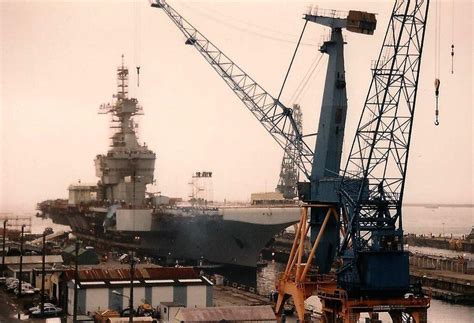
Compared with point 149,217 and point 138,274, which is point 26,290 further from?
point 149,217

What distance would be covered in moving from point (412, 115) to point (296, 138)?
11.5m

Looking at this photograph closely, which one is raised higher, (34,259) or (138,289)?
(34,259)

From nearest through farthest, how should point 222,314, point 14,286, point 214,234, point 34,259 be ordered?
point 222,314
point 14,286
point 34,259
point 214,234

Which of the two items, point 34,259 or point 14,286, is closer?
point 14,286

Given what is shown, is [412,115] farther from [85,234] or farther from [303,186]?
[85,234]

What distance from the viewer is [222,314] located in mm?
33000

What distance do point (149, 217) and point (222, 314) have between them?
3387 centimetres

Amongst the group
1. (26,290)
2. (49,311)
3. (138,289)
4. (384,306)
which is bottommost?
(49,311)

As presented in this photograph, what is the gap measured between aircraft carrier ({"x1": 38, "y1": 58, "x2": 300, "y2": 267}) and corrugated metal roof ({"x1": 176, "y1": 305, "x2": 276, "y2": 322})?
2441 cm

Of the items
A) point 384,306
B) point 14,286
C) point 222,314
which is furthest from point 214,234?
point 222,314

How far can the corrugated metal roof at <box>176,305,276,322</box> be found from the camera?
32.5m

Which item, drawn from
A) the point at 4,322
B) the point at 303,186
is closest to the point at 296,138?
the point at 303,186

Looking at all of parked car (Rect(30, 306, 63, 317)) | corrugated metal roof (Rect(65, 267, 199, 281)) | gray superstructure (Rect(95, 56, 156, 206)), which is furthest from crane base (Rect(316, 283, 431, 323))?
gray superstructure (Rect(95, 56, 156, 206))

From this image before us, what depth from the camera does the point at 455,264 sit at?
79.6 metres
